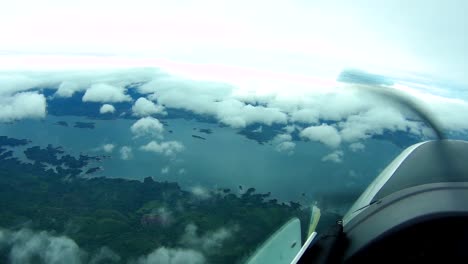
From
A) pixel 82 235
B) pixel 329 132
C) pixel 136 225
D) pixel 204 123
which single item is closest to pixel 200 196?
pixel 136 225

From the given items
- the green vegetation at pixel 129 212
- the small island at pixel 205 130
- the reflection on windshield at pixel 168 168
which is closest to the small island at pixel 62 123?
the reflection on windshield at pixel 168 168

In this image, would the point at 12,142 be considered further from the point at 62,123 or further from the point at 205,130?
the point at 205,130

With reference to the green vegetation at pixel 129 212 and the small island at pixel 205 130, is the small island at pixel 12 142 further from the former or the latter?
the small island at pixel 205 130

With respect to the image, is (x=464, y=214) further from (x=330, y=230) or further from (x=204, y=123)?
(x=204, y=123)

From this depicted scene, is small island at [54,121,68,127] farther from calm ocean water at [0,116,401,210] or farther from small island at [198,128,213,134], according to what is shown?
small island at [198,128,213,134]

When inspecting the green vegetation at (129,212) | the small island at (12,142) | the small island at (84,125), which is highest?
the small island at (84,125)

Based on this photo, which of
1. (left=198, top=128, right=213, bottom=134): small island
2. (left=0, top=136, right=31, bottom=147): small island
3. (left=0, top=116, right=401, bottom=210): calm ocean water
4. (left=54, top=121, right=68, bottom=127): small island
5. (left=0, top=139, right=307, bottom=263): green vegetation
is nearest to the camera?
(left=0, top=139, right=307, bottom=263): green vegetation

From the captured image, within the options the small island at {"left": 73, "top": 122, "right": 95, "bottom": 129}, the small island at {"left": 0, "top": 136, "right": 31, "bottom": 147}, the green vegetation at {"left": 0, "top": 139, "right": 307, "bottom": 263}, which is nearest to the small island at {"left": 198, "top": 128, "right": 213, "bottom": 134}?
the small island at {"left": 73, "top": 122, "right": 95, "bottom": 129}

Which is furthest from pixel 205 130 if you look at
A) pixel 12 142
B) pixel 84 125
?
pixel 12 142

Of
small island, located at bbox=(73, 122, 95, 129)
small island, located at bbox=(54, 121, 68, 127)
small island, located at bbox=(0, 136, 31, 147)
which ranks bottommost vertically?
small island, located at bbox=(0, 136, 31, 147)
